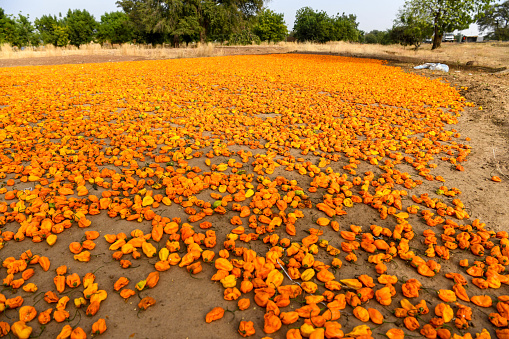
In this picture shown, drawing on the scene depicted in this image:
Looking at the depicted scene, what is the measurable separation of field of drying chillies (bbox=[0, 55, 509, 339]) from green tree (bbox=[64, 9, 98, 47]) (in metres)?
38.9

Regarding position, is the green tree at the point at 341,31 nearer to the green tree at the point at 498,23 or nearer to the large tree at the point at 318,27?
the large tree at the point at 318,27

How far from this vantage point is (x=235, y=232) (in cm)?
271

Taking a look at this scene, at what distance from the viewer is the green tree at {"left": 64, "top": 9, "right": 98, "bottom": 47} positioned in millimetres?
35734

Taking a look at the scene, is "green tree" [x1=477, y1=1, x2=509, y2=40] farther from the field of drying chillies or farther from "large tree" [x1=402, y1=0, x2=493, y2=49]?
the field of drying chillies

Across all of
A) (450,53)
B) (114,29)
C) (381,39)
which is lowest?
(450,53)

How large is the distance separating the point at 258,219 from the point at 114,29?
4663cm

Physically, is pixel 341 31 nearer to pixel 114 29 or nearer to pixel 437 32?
pixel 437 32

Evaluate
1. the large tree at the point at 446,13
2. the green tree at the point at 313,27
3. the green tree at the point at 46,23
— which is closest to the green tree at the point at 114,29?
the green tree at the point at 46,23

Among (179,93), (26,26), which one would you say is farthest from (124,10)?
(179,93)

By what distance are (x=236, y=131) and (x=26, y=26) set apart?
4538cm

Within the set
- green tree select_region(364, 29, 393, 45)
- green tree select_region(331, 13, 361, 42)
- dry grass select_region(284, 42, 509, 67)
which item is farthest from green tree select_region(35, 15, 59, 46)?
green tree select_region(364, 29, 393, 45)

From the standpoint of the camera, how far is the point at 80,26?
117ft

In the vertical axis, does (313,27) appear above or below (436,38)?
above

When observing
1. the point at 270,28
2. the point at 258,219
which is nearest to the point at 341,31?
the point at 270,28
